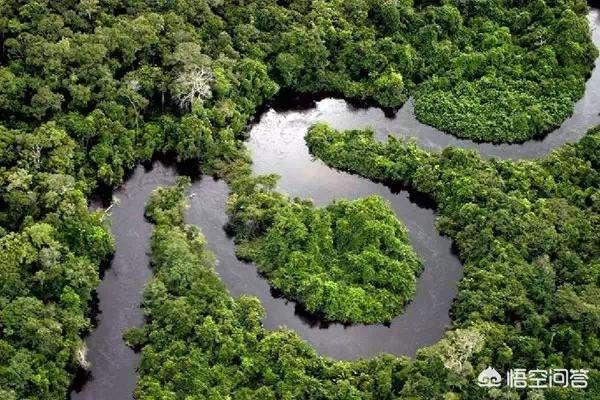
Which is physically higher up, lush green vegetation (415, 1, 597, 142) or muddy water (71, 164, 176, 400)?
lush green vegetation (415, 1, 597, 142)

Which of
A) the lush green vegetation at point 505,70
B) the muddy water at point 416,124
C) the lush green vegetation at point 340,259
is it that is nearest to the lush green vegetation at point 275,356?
the lush green vegetation at point 340,259

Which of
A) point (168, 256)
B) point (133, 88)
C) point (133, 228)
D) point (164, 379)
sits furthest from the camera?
point (133, 88)

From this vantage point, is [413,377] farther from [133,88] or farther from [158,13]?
[158,13]

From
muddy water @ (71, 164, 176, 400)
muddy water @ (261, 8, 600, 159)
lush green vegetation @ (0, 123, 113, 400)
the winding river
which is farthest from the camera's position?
muddy water @ (261, 8, 600, 159)

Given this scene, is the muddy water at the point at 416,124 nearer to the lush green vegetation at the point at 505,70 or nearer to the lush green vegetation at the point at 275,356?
the lush green vegetation at the point at 505,70

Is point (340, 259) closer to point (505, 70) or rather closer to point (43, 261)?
point (43, 261)

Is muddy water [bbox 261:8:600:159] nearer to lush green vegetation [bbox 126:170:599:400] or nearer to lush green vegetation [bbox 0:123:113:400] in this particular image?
lush green vegetation [bbox 126:170:599:400]

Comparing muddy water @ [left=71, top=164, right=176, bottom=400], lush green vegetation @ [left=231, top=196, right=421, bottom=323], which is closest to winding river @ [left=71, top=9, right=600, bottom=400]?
muddy water @ [left=71, top=164, right=176, bottom=400]

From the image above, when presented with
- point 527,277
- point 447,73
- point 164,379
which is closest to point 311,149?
point 447,73
